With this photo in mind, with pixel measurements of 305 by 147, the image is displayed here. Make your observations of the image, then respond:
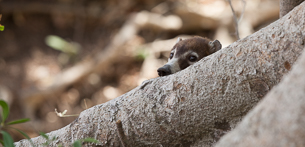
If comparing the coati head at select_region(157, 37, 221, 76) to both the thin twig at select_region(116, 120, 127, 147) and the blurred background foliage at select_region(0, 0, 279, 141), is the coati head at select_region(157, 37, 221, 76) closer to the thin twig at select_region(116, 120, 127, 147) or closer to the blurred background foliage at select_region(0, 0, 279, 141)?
the thin twig at select_region(116, 120, 127, 147)

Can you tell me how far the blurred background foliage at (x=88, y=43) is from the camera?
28.8ft

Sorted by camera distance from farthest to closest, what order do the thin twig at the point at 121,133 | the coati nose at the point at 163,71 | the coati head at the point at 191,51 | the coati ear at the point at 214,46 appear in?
the coati ear at the point at 214,46
the coati head at the point at 191,51
the coati nose at the point at 163,71
the thin twig at the point at 121,133

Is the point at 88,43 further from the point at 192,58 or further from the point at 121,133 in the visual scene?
the point at 121,133

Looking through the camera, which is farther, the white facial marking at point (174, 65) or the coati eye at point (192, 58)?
the coati eye at point (192, 58)

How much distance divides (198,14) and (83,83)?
3.75m

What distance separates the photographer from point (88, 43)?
9852 millimetres

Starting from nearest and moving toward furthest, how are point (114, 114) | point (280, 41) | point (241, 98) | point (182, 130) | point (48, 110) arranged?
point (280, 41) → point (241, 98) → point (182, 130) → point (114, 114) → point (48, 110)

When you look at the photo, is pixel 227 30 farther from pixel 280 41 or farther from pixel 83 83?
pixel 280 41

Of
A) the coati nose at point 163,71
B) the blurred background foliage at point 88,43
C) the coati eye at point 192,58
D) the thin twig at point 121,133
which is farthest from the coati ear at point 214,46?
→ the blurred background foliage at point 88,43

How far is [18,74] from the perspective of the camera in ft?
29.9

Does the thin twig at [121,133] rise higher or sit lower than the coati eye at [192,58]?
lower

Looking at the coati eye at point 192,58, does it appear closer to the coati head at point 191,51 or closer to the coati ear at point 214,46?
the coati head at point 191,51

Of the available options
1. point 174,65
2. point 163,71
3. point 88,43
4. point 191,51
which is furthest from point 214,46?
point 88,43

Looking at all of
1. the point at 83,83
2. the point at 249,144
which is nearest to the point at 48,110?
the point at 83,83
